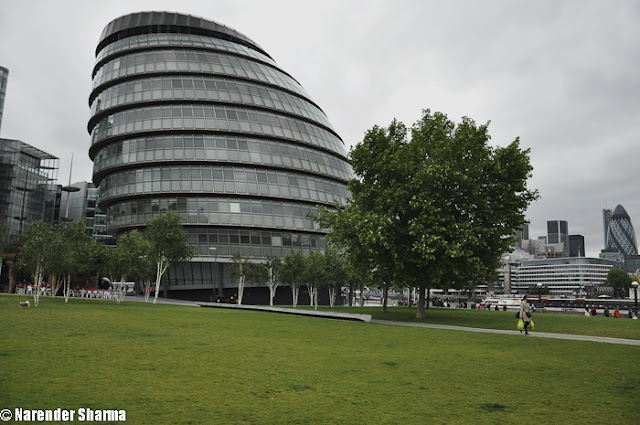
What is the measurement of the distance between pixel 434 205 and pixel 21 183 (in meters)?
118

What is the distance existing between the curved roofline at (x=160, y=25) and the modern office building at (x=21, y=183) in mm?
54804

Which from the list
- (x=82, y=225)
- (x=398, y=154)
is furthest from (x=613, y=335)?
(x=82, y=225)

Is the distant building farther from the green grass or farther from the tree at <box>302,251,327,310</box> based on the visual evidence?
the green grass

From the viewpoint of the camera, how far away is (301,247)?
68.9 meters


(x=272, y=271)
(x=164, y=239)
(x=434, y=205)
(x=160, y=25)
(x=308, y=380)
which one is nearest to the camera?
(x=308, y=380)

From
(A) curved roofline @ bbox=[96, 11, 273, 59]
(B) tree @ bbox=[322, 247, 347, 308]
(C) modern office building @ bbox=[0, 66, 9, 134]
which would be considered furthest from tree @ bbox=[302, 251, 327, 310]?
(C) modern office building @ bbox=[0, 66, 9, 134]

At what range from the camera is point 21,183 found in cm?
11669

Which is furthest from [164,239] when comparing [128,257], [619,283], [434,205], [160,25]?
[619,283]

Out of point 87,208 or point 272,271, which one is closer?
point 272,271

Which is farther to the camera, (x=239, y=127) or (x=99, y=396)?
(x=239, y=127)

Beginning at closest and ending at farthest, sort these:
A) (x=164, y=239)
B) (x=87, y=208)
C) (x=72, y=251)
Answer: (x=72, y=251) → (x=164, y=239) → (x=87, y=208)

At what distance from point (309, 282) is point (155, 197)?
25081mm

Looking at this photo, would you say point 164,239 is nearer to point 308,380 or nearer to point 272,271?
point 272,271

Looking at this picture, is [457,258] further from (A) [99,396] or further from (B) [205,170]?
(B) [205,170]
